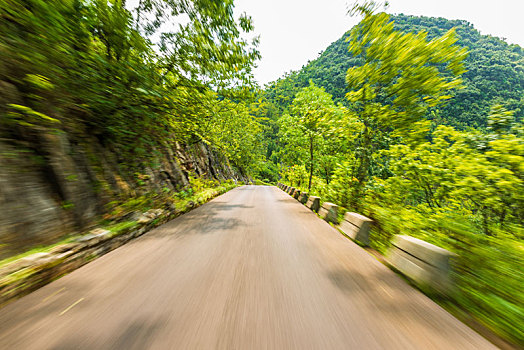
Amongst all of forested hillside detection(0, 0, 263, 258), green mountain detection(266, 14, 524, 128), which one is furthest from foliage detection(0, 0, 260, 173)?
green mountain detection(266, 14, 524, 128)

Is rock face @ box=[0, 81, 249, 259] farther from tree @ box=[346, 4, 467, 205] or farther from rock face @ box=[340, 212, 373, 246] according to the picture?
tree @ box=[346, 4, 467, 205]

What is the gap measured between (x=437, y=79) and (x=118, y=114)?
789cm

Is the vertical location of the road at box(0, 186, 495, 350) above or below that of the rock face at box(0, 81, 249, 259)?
below

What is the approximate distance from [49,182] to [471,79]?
282 ft

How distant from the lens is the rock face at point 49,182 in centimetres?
286

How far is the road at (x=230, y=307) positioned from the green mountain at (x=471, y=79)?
42762 millimetres

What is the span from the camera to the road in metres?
1.74

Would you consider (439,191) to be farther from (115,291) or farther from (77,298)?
(77,298)

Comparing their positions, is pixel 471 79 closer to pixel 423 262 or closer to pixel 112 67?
pixel 423 262

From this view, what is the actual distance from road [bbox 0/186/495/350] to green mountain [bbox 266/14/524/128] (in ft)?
140

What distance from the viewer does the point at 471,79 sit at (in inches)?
2156

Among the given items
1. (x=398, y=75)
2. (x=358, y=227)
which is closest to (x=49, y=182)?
(x=358, y=227)

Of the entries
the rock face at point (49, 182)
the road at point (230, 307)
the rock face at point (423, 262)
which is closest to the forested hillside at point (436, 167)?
the rock face at point (423, 262)

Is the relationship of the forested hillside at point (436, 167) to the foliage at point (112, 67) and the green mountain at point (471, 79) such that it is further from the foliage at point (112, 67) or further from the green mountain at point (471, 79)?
the green mountain at point (471, 79)
